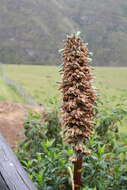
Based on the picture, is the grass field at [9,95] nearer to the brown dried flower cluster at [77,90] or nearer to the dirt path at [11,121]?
the dirt path at [11,121]

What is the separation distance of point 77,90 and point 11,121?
26.0 feet

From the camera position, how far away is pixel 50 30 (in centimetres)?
8844

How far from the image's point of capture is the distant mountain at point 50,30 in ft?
274

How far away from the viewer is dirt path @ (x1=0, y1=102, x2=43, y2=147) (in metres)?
8.97

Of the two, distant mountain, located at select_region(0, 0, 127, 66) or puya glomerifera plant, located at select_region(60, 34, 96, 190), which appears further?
distant mountain, located at select_region(0, 0, 127, 66)

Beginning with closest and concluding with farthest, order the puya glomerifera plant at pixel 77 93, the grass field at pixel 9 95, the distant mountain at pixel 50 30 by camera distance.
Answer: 1. the puya glomerifera plant at pixel 77 93
2. the grass field at pixel 9 95
3. the distant mountain at pixel 50 30

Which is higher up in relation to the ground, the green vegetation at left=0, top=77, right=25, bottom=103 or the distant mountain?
the distant mountain

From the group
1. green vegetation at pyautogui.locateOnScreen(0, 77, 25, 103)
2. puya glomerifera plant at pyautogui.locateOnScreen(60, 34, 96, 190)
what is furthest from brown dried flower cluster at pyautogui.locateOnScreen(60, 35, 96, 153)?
green vegetation at pyautogui.locateOnScreen(0, 77, 25, 103)

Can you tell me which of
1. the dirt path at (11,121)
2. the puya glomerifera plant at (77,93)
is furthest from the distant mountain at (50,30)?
the puya glomerifera plant at (77,93)

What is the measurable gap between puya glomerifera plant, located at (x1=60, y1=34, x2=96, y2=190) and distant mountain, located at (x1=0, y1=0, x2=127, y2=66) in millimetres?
76479

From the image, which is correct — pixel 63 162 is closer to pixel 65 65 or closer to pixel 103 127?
pixel 65 65

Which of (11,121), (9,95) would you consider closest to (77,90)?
(11,121)

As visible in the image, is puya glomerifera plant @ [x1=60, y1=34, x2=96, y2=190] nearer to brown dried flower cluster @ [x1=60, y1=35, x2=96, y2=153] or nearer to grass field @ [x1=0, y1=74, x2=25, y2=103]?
brown dried flower cluster @ [x1=60, y1=35, x2=96, y2=153]

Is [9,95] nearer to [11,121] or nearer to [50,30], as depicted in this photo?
[11,121]
